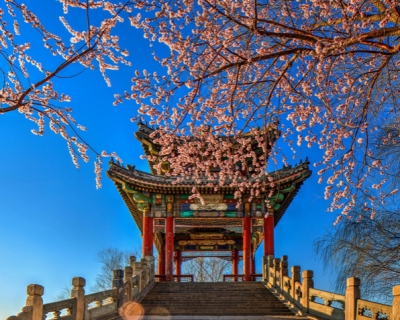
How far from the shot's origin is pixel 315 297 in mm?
11125

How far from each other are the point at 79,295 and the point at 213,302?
185 inches

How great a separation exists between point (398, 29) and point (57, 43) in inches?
158

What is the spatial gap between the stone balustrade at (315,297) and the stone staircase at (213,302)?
1.09ft

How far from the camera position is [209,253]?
2527cm

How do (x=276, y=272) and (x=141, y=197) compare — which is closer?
(x=276, y=272)

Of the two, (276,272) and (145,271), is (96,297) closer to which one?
(145,271)

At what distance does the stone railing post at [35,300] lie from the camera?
25.5 feet

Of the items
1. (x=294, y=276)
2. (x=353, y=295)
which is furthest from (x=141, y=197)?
(x=353, y=295)

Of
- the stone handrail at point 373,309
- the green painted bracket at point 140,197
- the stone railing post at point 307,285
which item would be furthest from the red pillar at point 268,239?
the stone handrail at point 373,309

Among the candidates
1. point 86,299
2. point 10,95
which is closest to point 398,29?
point 10,95

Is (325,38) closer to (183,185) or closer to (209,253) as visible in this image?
(183,185)

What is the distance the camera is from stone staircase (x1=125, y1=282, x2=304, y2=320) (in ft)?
39.6

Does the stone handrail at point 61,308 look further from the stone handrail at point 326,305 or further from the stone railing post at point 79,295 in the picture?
the stone handrail at point 326,305

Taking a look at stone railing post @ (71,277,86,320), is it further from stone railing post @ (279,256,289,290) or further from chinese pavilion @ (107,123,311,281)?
chinese pavilion @ (107,123,311,281)
